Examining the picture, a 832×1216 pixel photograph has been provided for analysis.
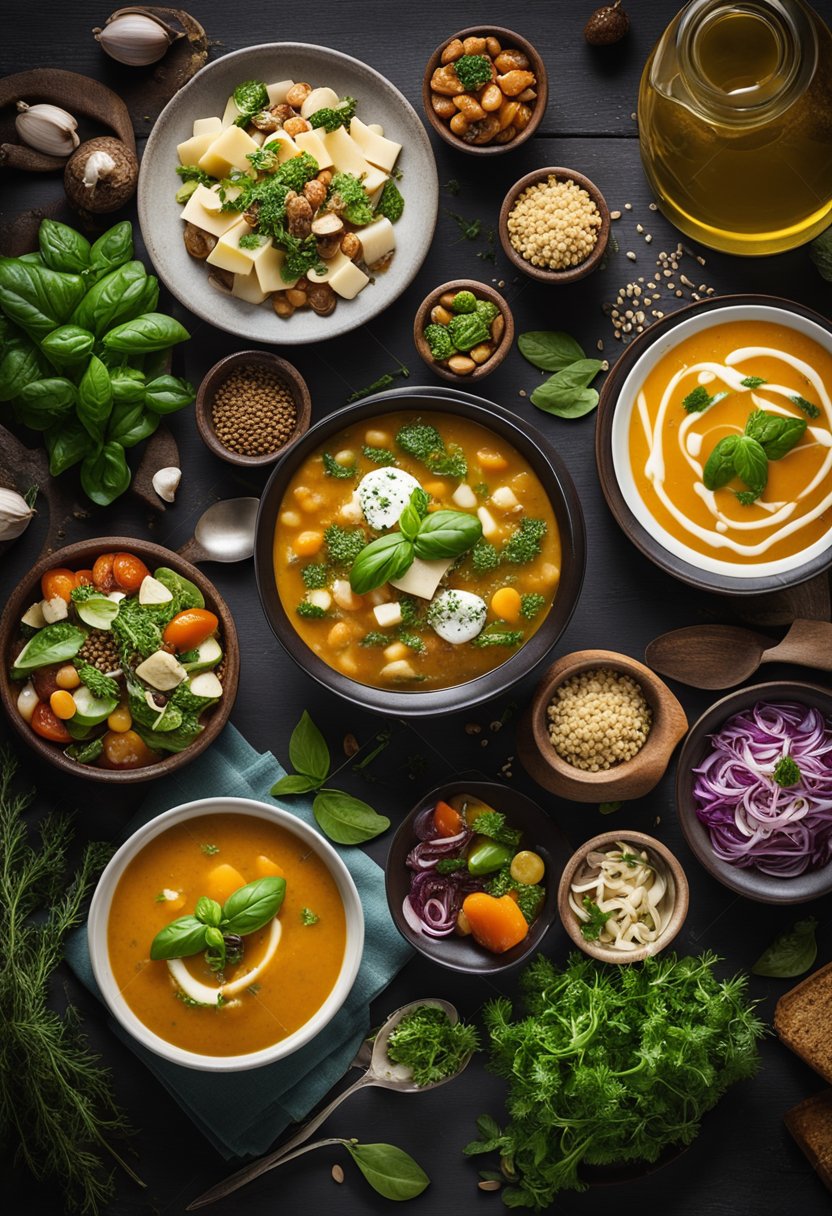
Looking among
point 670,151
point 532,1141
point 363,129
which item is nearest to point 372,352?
point 363,129

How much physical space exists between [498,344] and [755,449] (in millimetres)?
935

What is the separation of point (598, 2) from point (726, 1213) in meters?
4.36

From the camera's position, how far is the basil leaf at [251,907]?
3502mm

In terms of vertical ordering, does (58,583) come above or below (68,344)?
below

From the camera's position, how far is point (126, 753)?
368 cm

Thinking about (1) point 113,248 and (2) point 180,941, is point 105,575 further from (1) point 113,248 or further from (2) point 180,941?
(2) point 180,941

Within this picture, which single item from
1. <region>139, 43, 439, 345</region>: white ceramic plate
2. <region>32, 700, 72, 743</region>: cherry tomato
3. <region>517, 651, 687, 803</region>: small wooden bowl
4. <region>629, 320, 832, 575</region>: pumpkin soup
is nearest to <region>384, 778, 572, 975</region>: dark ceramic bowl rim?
<region>517, 651, 687, 803</region>: small wooden bowl

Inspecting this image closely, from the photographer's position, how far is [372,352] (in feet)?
12.9

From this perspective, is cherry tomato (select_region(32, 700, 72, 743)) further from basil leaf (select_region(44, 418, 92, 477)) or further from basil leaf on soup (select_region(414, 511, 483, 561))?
basil leaf on soup (select_region(414, 511, 483, 561))

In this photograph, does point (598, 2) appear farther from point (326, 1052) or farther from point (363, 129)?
point (326, 1052)

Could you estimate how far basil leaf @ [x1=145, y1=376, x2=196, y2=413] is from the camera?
3.71 m

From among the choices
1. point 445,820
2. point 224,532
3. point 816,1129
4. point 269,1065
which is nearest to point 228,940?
point 269,1065

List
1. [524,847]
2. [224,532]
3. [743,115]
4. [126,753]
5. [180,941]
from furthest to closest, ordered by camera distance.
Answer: [224,532]
[524,847]
[126,753]
[180,941]
[743,115]

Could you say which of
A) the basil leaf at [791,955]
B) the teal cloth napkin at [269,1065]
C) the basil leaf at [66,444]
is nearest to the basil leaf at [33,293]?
the basil leaf at [66,444]
